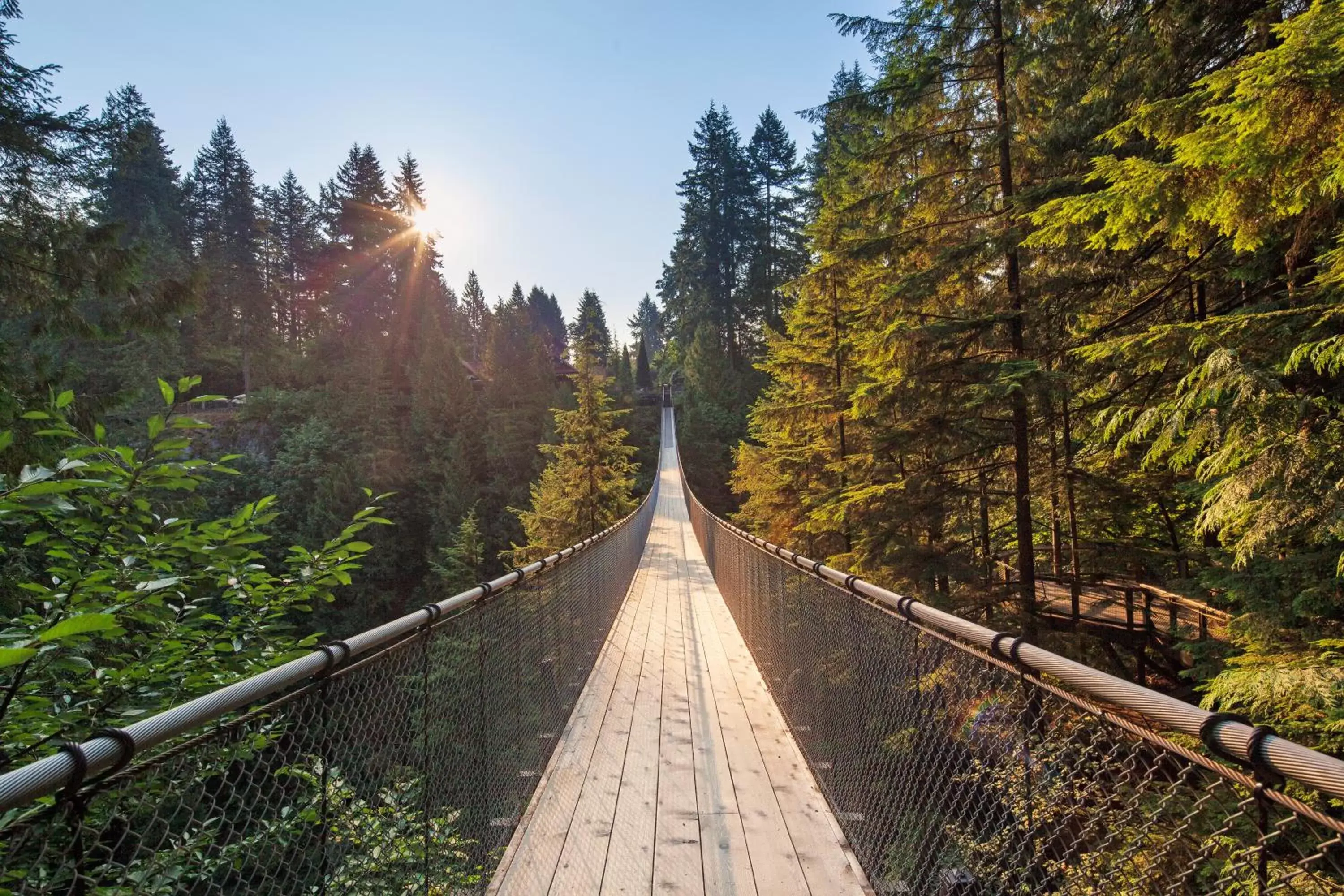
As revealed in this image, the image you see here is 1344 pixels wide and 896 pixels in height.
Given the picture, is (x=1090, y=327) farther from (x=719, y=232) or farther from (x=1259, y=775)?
(x=719, y=232)

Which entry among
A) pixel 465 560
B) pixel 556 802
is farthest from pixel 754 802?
pixel 465 560

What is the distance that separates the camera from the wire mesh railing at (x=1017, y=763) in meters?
0.97

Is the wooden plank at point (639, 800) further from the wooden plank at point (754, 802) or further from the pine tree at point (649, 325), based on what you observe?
the pine tree at point (649, 325)

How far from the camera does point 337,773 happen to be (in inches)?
68.9

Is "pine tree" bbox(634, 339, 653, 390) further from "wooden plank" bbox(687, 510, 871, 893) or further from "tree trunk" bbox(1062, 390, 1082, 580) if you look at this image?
"wooden plank" bbox(687, 510, 871, 893)

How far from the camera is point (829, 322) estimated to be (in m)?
10.1

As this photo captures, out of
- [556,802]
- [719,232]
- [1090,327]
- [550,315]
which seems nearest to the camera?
[556,802]

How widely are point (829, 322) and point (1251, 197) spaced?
7499 mm

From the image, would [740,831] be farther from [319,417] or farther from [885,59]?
[319,417]

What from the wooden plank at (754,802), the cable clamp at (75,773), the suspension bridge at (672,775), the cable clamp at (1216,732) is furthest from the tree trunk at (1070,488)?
the cable clamp at (75,773)

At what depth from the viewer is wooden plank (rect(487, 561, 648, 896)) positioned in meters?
2.35

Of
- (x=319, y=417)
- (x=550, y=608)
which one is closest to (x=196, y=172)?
(x=319, y=417)

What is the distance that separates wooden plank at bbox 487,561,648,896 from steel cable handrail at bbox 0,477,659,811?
1.19 metres

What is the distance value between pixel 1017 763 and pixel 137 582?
9.75 feet
